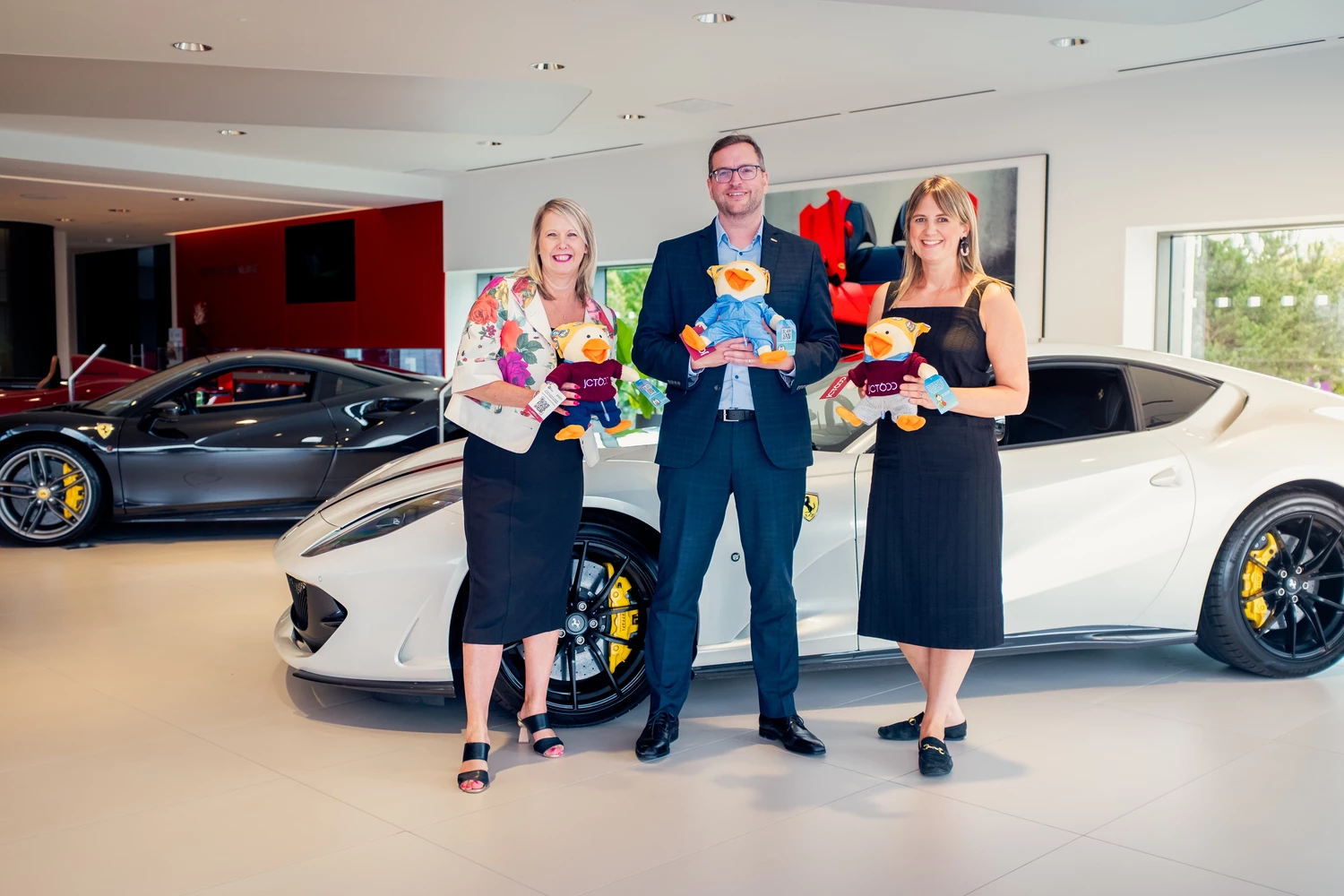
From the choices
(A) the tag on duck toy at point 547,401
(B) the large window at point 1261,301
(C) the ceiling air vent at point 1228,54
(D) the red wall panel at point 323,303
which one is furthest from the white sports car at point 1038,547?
(D) the red wall panel at point 323,303

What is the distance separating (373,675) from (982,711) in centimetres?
183

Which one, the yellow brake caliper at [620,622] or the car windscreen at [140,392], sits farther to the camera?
the car windscreen at [140,392]

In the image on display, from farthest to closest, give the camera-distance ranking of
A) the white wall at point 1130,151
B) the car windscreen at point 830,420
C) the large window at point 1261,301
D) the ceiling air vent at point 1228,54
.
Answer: the large window at point 1261,301, the white wall at point 1130,151, the ceiling air vent at point 1228,54, the car windscreen at point 830,420

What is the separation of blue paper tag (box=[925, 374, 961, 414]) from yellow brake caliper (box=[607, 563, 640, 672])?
107 centimetres

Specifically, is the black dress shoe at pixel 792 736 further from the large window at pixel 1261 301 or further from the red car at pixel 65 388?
the red car at pixel 65 388

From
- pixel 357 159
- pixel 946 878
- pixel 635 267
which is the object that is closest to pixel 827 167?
pixel 635 267

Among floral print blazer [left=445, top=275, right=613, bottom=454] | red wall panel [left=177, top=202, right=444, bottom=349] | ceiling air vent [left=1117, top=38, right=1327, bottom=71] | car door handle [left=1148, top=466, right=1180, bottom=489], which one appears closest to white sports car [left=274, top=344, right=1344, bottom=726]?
car door handle [left=1148, top=466, right=1180, bottom=489]

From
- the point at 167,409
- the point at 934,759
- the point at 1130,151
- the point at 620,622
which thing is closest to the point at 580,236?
the point at 620,622

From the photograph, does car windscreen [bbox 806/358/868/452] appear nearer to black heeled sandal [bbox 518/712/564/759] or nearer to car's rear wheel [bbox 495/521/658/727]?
car's rear wheel [bbox 495/521/658/727]

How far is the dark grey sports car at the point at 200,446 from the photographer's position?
6.24 metres

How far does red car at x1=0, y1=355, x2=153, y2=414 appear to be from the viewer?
7.79 meters

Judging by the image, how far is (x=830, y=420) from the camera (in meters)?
3.56

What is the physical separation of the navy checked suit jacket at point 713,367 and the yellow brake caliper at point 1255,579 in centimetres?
169

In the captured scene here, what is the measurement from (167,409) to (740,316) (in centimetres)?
471
